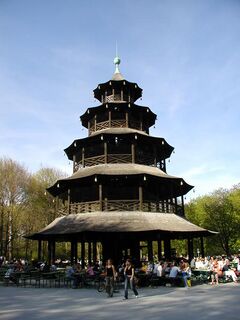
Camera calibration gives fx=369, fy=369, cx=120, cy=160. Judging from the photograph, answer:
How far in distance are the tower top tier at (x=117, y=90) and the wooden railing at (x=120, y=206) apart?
35.5 feet

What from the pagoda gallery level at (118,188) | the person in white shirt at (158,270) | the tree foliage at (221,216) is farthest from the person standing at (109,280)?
the tree foliage at (221,216)

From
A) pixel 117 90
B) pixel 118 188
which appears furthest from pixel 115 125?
pixel 118 188

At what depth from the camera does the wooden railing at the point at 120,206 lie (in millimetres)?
27469

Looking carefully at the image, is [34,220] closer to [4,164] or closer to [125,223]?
[4,164]

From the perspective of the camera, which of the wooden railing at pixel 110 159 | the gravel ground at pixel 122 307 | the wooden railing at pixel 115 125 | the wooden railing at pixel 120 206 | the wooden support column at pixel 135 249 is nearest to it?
the gravel ground at pixel 122 307

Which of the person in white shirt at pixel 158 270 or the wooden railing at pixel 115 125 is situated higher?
the wooden railing at pixel 115 125

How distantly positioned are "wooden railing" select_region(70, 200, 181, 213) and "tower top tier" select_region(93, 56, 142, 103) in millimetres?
10806

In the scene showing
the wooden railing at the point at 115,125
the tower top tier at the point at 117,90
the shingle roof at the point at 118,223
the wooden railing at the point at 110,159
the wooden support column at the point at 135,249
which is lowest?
the wooden support column at the point at 135,249

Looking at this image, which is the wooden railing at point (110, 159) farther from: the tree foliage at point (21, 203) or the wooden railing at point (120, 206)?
the tree foliage at point (21, 203)

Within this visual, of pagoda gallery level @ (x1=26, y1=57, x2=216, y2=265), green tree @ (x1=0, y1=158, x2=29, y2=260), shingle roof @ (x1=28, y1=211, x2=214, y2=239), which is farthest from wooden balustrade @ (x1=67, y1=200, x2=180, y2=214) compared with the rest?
green tree @ (x1=0, y1=158, x2=29, y2=260)

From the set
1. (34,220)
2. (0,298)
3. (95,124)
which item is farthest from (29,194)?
(0,298)

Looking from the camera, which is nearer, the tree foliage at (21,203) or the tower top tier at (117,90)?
the tower top tier at (117,90)

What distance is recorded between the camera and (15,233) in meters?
48.7

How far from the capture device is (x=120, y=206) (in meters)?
27.5
